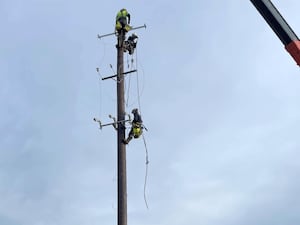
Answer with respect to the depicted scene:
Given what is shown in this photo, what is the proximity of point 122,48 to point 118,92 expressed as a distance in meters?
1.27

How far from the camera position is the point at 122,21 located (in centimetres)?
1340

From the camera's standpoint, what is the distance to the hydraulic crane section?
8273mm

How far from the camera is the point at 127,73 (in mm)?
12922

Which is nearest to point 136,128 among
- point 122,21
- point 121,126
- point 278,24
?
point 121,126

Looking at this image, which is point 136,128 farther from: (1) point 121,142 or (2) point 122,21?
(2) point 122,21

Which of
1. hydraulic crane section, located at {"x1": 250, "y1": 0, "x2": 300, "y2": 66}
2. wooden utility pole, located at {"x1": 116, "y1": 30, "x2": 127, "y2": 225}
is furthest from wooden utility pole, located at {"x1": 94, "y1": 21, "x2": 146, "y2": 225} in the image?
hydraulic crane section, located at {"x1": 250, "y1": 0, "x2": 300, "y2": 66}

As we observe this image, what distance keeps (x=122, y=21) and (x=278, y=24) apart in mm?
5723

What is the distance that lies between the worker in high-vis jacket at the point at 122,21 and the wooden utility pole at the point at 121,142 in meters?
0.11

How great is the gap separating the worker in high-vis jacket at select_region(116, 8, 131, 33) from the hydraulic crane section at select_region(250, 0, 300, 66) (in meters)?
5.54

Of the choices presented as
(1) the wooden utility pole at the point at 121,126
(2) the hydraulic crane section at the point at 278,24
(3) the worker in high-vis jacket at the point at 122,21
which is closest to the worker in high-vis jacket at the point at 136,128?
(1) the wooden utility pole at the point at 121,126

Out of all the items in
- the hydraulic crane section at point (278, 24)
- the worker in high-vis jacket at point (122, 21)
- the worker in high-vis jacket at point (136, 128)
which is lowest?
the hydraulic crane section at point (278, 24)

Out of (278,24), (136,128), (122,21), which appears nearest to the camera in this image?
(278,24)

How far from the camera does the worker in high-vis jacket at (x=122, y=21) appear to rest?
1339cm

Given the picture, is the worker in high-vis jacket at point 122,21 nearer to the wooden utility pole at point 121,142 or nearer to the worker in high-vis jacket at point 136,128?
the wooden utility pole at point 121,142
